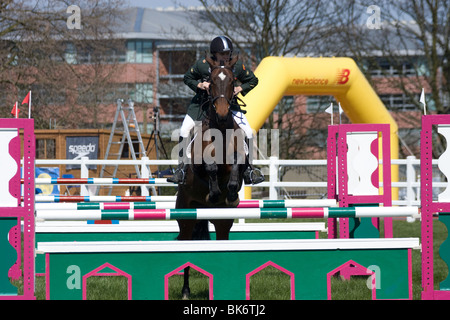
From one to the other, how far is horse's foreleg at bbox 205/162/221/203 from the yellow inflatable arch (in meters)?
9.30

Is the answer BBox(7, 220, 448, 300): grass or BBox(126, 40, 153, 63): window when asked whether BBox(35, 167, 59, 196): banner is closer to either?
BBox(7, 220, 448, 300): grass

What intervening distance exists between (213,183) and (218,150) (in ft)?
0.97

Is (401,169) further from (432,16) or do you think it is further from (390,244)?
(390,244)

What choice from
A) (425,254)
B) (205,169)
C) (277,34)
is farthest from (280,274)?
(277,34)

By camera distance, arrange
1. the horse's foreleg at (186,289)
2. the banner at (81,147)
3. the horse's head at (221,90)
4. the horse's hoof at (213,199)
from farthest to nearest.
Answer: the banner at (81,147) < the horse's foreleg at (186,289) < the horse's hoof at (213,199) < the horse's head at (221,90)

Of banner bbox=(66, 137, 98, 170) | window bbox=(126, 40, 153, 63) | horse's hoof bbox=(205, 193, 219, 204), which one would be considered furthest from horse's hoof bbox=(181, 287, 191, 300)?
window bbox=(126, 40, 153, 63)

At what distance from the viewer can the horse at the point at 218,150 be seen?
556 centimetres

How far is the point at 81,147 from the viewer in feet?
65.1

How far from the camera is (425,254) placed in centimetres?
498

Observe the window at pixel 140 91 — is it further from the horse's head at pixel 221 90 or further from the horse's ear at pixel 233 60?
the horse's head at pixel 221 90

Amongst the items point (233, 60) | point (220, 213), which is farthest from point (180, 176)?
point (220, 213)

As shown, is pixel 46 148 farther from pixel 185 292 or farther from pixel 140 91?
pixel 185 292

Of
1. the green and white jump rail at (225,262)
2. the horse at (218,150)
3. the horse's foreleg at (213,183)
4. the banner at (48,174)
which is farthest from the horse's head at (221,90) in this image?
the banner at (48,174)

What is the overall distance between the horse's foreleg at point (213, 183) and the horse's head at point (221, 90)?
40 centimetres
